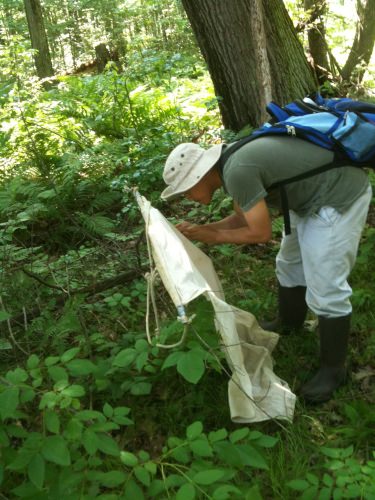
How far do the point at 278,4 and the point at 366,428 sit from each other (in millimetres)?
4580

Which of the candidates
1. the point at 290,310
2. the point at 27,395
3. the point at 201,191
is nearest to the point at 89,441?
the point at 27,395

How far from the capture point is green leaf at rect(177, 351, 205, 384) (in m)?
1.93

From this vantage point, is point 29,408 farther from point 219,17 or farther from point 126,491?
point 219,17

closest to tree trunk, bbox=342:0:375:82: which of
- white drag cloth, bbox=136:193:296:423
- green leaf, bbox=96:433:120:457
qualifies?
white drag cloth, bbox=136:193:296:423

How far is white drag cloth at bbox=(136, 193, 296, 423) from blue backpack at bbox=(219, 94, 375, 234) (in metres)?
0.51

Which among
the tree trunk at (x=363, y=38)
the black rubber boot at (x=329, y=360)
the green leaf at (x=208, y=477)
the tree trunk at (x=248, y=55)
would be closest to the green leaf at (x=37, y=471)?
the green leaf at (x=208, y=477)

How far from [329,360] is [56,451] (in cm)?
182

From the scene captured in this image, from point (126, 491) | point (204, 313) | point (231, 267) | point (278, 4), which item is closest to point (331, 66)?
point (278, 4)

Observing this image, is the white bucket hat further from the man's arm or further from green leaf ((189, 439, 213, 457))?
green leaf ((189, 439, 213, 457))

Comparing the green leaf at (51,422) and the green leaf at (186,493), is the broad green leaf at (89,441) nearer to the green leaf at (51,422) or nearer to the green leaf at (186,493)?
the green leaf at (51,422)

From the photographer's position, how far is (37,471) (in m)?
1.59

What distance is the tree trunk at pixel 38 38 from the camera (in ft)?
38.3

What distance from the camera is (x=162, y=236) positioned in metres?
2.31

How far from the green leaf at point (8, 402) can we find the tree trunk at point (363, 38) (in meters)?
6.85
